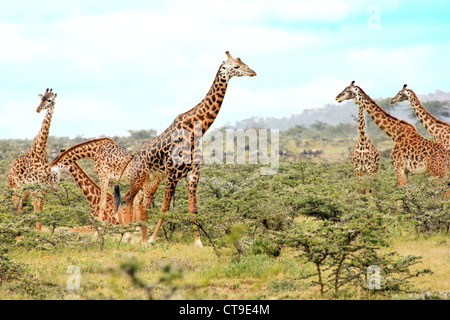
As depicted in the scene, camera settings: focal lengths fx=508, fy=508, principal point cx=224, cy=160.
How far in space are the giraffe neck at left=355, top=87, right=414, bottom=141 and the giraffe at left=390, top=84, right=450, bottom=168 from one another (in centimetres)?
43

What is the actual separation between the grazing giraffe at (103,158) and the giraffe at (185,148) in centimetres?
120

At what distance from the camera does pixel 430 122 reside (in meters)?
13.4

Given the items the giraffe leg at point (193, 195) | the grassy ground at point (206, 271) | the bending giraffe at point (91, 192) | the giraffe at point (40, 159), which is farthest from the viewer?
the bending giraffe at point (91, 192)

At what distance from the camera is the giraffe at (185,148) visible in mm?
9719

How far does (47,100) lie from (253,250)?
20.8ft

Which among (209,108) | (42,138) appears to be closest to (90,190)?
(42,138)

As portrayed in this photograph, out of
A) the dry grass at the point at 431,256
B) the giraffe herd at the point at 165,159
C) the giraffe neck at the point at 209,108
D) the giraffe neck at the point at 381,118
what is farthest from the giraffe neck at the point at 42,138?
the dry grass at the point at 431,256

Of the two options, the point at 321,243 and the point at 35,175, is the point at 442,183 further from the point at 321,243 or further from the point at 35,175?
the point at 35,175

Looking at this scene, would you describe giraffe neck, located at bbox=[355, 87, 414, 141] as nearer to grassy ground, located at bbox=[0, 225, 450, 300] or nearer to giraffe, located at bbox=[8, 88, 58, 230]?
grassy ground, located at bbox=[0, 225, 450, 300]

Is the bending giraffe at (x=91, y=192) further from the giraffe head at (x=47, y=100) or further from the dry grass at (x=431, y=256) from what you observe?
the dry grass at (x=431, y=256)

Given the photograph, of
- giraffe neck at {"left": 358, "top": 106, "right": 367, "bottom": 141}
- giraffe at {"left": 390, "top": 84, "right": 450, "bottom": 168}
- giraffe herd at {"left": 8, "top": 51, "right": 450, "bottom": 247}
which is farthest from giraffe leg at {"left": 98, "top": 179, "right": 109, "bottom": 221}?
giraffe at {"left": 390, "top": 84, "right": 450, "bottom": 168}

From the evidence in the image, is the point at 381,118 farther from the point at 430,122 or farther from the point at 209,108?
the point at 209,108
